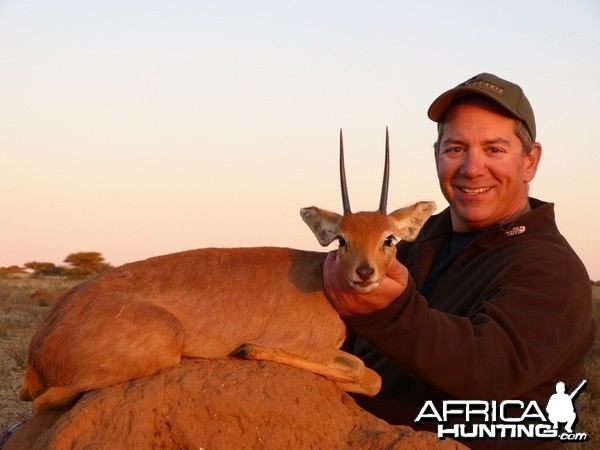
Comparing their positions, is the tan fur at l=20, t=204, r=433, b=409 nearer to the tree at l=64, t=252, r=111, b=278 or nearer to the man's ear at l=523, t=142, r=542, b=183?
the man's ear at l=523, t=142, r=542, b=183

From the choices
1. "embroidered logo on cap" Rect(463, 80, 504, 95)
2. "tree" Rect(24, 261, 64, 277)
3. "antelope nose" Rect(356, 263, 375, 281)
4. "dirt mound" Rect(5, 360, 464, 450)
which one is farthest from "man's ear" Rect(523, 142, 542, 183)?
"tree" Rect(24, 261, 64, 277)

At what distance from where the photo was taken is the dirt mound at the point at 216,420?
15.9 ft

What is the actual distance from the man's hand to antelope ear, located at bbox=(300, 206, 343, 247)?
162 mm

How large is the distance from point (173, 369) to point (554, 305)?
8.61 ft

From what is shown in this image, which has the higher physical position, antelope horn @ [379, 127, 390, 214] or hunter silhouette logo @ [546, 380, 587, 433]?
antelope horn @ [379, 127, 390, 214]

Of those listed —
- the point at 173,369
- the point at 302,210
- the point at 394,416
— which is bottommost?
the point at 394,416

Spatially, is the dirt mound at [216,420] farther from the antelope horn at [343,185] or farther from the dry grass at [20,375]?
the dry grass at [20,375]

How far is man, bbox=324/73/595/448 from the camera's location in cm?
504

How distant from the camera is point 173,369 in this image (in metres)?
5.26

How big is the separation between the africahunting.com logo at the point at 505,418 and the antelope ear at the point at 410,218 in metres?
1.47

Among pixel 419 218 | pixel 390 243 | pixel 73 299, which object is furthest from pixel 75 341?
pixel 419 218

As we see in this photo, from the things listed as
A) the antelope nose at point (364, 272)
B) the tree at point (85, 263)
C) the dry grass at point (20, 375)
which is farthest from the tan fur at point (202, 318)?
the tree at point (85, 263)

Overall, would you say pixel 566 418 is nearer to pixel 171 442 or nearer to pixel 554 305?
pixel 554 305

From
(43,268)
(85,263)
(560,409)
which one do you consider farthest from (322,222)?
(43,268)
